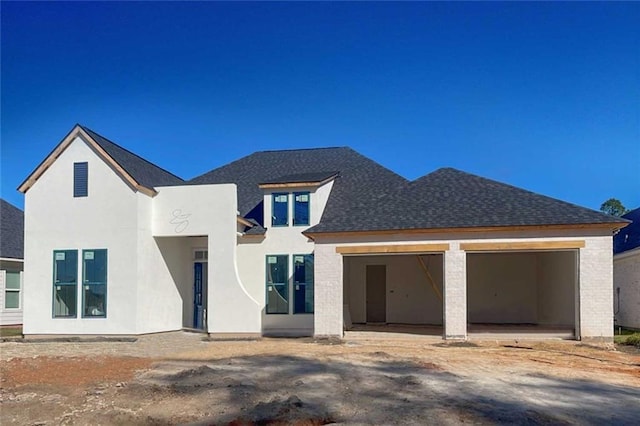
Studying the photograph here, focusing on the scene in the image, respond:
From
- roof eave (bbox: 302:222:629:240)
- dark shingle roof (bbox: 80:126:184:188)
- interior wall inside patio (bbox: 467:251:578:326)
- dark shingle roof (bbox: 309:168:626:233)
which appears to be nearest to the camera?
roof eave (bbox: 302:222:629:240)

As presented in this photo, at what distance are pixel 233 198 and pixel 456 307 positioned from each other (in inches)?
325

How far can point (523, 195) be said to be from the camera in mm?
18297

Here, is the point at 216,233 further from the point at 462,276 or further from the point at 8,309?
the point at 8,309

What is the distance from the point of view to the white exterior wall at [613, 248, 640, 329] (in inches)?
848

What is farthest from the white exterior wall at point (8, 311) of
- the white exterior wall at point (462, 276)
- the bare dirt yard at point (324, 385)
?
the white exterior wall at point (462, 276)

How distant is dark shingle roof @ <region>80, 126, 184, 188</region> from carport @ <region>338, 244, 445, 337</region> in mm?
8113

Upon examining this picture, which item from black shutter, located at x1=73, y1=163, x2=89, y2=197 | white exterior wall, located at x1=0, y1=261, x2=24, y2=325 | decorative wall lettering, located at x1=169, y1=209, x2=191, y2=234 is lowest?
white exterior wall, located at x1=0, y1=261, x2=24, y2=325

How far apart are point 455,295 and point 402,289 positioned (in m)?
6.11

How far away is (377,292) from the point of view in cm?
2330

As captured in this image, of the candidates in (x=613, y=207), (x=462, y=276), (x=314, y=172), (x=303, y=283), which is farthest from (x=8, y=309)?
(x=613, y=207)

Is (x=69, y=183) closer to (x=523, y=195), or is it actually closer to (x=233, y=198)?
(x=233, y=198)

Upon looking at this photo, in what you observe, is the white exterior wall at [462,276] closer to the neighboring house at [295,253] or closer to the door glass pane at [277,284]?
the neighboring house at [295,253]

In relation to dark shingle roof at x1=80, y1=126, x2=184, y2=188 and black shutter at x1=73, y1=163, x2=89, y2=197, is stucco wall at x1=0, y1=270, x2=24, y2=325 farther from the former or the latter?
dark shingle roof at x1=80, y1=126, x2=184, y2=188

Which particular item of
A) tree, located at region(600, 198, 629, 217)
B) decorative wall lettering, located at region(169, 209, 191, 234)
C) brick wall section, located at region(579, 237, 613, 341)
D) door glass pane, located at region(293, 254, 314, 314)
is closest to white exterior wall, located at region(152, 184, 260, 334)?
decorative wall lettering, located at region(169, 209, 191, 234)
